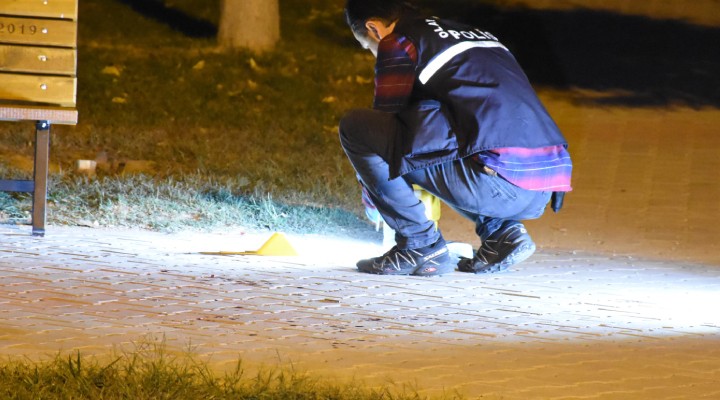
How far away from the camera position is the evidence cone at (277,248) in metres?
6.88

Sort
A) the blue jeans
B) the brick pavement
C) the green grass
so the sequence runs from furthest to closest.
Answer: the green grass < the blue jeans < the brick pavement

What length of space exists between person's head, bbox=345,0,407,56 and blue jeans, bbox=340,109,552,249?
1.33ft

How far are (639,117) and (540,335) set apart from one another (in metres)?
9.02

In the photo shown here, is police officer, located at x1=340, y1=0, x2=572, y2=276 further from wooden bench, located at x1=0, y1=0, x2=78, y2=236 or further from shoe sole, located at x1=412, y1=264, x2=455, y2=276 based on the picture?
wooden bench, located at x1=0, y1=0, x2=78, y2=236

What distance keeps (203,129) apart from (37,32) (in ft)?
13.6

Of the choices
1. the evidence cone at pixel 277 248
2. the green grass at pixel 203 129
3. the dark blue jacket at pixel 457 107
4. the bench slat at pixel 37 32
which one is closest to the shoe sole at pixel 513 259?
the dark blue jacket at pixel 457 107

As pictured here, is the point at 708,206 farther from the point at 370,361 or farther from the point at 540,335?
the point at 370,361

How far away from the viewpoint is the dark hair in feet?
20.4

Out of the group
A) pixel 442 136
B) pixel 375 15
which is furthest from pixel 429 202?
pixel 375 15

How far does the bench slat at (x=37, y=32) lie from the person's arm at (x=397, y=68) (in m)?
2.50

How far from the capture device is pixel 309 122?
40.8 feet

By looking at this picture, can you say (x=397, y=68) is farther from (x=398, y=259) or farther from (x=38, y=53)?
(x=38, y=53)

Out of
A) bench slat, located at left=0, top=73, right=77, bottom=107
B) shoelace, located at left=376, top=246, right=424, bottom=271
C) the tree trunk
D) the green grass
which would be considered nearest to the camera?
shoelace, located at left=376, top=246, right=424, bottom=271

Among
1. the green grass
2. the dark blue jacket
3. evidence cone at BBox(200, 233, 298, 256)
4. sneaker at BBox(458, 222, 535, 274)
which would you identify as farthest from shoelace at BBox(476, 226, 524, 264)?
the green grass
